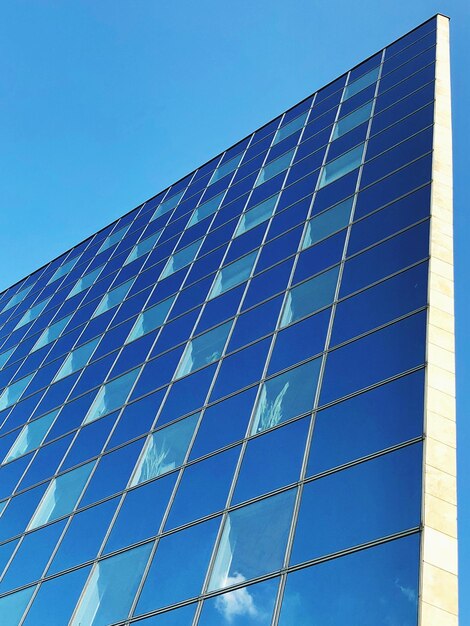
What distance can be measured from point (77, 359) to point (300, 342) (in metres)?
11.8

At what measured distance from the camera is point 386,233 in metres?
17.0

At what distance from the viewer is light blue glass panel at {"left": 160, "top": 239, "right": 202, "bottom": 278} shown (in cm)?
2590

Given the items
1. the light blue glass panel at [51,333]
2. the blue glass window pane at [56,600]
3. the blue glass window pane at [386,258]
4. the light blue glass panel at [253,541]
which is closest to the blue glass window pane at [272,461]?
the light blue glass panel at [253,541]

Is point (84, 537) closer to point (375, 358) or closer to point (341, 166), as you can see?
point (375, 358)

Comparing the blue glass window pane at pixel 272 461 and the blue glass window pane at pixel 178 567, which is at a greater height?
the blue glass window pane at pixel 272 461

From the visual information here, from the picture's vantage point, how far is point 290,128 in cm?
3039

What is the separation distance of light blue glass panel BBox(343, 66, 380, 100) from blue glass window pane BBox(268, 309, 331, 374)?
1453 cm

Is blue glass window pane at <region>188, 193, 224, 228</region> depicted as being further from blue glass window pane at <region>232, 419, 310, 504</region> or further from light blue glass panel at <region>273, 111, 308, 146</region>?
blue glass window pane at <region>232, 419, 310, 504</region>

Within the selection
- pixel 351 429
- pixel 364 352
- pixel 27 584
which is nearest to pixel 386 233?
pixel 364 352

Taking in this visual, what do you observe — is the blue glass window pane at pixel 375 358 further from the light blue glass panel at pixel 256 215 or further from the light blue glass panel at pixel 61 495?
the light blue glass panel at pixel 256 215

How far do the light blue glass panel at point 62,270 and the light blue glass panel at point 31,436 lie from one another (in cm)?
1494

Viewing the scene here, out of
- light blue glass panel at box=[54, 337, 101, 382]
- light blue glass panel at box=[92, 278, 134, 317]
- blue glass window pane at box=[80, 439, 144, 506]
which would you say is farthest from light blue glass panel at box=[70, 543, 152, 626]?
light blue glass panel at box=[92, 278, 134, 317]

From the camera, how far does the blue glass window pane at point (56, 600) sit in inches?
559

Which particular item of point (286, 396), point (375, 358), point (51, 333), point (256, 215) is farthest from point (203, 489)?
point (51, 333)
